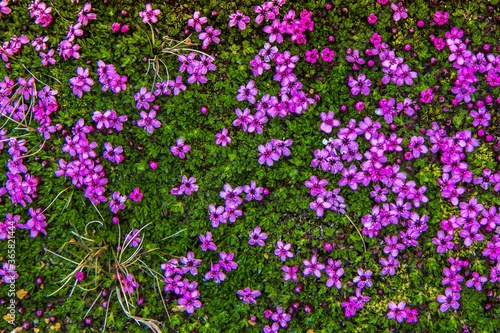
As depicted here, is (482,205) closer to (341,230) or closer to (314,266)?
(341,230)

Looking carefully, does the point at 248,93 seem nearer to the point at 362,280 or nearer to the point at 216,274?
the point at 216,274

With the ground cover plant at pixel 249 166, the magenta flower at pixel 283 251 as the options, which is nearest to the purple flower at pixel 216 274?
the ground cover plant at pixel 249 166

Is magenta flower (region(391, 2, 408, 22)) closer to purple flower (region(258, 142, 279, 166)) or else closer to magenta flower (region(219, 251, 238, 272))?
purple flower (region(258, 142, 279, 166))

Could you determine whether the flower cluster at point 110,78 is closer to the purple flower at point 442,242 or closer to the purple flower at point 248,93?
the purple flower at point 248,93

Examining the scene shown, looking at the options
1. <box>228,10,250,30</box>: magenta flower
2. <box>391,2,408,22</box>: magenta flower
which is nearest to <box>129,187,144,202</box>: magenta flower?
<box>228,10,250,30</box>: magenta flower

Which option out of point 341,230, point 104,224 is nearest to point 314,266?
point 341,230
